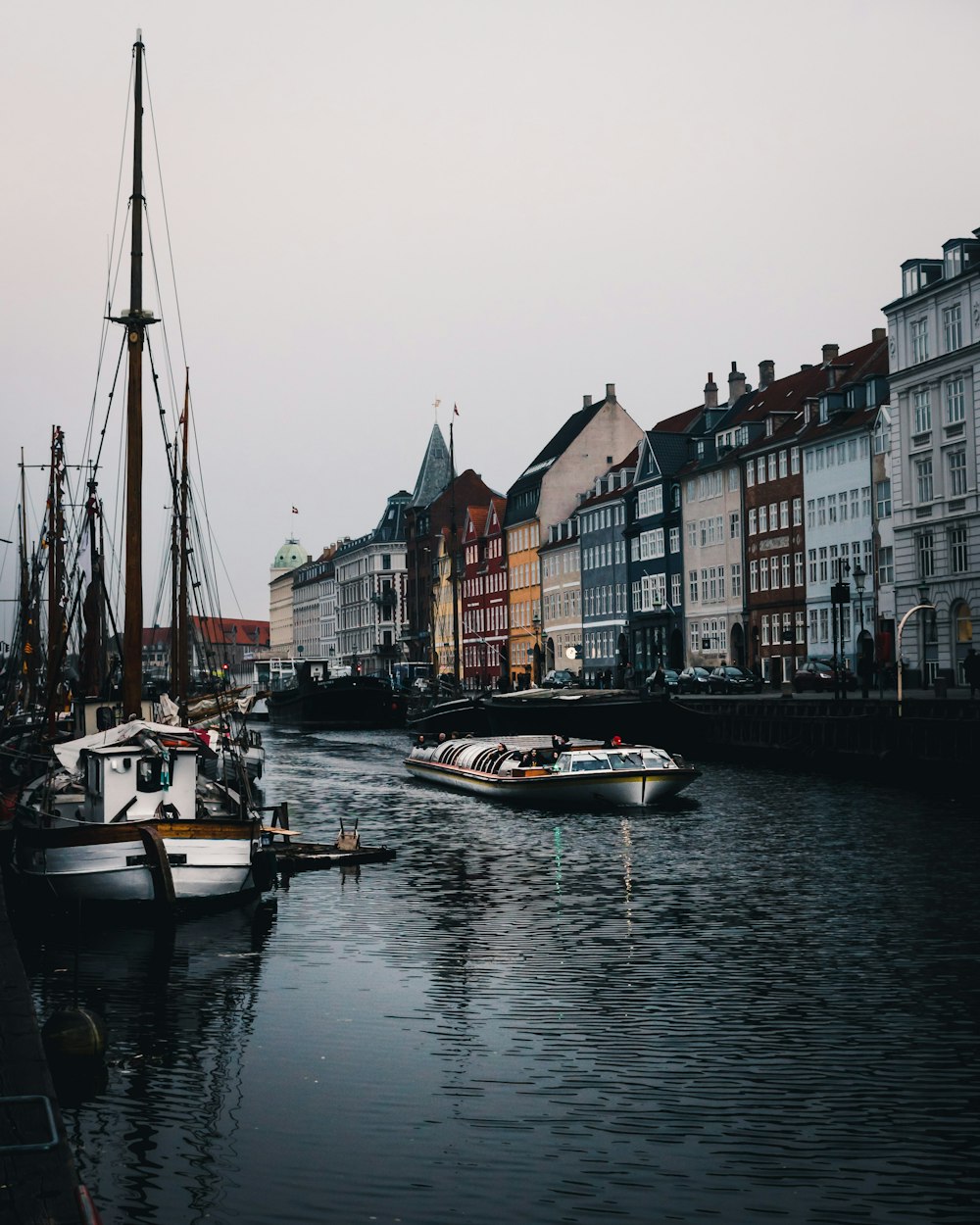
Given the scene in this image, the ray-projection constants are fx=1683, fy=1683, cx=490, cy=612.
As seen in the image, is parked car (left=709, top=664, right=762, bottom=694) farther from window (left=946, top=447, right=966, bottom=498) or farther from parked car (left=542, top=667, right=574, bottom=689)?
parked car (left=542, top=667, right=574, bottom=689)

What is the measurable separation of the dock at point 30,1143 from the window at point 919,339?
230 feet

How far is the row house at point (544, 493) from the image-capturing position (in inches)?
5763

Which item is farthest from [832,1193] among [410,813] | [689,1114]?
[410,813]

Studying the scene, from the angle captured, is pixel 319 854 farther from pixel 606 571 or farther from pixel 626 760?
pixel 606 571

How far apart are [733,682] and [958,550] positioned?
17262 millimetres

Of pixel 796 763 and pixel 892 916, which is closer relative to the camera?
pixel 892 916

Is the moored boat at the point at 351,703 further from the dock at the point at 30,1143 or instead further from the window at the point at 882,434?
the dock at the point at 30,1143

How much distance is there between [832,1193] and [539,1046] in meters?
5.39

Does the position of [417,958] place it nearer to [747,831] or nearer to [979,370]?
[747,831]

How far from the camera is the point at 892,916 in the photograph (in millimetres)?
26891

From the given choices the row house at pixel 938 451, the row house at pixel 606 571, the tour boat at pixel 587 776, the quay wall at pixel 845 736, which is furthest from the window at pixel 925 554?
the row house at pixel 606 571

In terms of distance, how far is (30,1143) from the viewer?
1159cm

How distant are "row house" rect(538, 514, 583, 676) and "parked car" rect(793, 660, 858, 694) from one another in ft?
185

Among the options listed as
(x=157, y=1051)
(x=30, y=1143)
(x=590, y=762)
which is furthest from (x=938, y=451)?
(x=30, y=1143)
